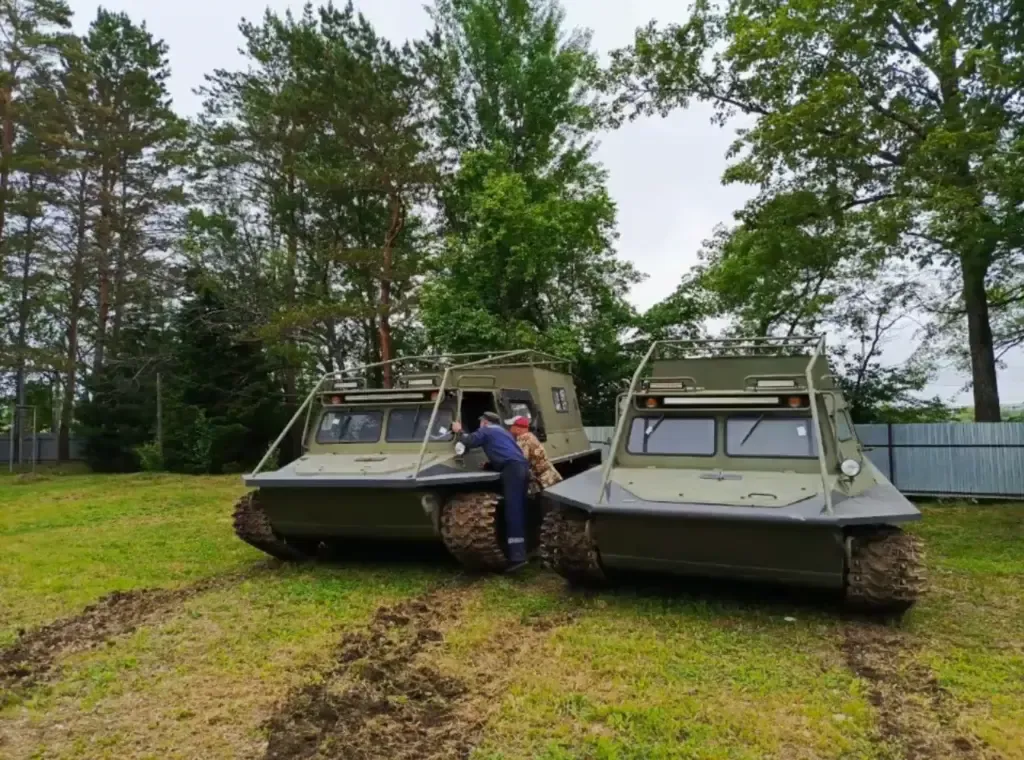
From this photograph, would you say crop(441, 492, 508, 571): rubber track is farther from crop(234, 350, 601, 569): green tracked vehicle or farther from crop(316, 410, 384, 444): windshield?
crop(316, 410, 384, 444): windshield

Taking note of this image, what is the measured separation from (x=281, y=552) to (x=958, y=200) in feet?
28.6

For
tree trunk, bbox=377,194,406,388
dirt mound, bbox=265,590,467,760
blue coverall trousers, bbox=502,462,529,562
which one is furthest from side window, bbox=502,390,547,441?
tree trunk, bbox=377,194,406,388

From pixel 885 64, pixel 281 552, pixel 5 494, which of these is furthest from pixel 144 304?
pixel 885 64

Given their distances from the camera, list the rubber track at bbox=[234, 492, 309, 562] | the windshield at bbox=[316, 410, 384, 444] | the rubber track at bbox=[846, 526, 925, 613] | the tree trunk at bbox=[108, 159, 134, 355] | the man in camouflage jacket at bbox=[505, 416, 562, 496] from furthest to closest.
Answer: the tree trunk at bbox=[108, 159, 134, 355], the windshield at bbox=[316, 410, 384, 444], the man in camouflage jacket at bbox=[505, 416, 562, 496], the rubber track at bbox=[234, 492, 309, 562], the rubber track at bbox=[846, 526, 925, 613]

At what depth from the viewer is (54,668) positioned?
4785mm

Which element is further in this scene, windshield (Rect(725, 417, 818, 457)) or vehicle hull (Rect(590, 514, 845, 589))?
windshield (Rect(725, 417, 818, 457))

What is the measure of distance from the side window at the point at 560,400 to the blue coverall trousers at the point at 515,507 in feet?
9.48

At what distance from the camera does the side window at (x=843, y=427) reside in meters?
6.63

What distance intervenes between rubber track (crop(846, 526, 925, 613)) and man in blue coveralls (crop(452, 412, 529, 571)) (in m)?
2.93

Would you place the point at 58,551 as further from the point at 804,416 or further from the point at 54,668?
the point at 804,416

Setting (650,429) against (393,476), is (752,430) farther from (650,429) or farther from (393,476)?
(393,476)

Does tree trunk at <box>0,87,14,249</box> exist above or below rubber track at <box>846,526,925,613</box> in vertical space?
above

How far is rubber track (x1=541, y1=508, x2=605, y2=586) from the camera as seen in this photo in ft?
19.1

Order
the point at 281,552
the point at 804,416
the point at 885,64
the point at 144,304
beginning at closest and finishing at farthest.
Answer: the point at 804,416, the point at 281,552, the point at 885,64, the point at 144,304
